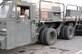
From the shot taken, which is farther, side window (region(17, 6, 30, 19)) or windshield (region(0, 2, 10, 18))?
side window (region(17, 6, 30, 19))

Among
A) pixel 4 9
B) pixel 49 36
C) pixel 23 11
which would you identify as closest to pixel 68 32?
pixel 49 36

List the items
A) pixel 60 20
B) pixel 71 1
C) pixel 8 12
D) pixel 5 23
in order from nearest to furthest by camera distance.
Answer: pixel 5 23 < pixel 8 12 < pixel 60 20 < pixel 71 1

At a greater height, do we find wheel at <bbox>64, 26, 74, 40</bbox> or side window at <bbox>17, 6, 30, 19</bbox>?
side window at <bbox>17, 6, 30, 19</bbox>

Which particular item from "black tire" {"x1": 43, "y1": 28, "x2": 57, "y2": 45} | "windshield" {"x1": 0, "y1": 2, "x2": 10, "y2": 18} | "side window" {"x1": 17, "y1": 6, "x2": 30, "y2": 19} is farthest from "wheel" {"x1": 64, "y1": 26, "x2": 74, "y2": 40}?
"windshield" {"x1": 0, "y1": 2, "x2": 10, "y2": 18}

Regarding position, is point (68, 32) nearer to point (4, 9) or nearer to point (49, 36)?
point (49, 36)

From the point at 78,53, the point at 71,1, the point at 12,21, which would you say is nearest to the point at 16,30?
the point at 12,21

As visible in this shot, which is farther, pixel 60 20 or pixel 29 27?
pixel 60 20

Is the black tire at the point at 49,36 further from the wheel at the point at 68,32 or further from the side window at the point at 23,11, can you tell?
the side window at the point at 23,11

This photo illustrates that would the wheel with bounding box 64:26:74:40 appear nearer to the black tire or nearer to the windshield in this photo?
the black tire

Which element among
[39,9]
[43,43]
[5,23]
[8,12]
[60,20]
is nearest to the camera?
[5,23]

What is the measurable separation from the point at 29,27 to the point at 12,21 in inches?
44.4

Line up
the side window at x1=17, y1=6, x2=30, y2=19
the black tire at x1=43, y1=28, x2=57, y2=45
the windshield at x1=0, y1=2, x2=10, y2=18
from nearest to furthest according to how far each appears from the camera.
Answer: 1. the windshield at x1=0, y1=2, x2=10, y2=18
2. the side window at x1=17, y1=6, x2=30, y2=19
3. the black tire at x1=43, y1=28, x2=57, y2=45

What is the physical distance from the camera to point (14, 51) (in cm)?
758

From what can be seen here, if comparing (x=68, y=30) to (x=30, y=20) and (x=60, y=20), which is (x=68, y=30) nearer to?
(x=60, y=20)
